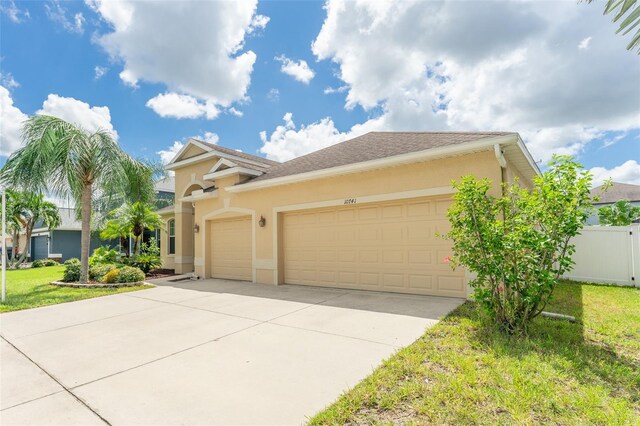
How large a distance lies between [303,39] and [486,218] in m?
10.3

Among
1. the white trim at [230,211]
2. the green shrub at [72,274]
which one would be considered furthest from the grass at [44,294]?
the white trim at [230,211]

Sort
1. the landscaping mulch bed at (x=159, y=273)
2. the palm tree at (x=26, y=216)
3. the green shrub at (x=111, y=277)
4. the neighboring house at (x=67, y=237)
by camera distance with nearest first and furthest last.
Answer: the green shrub at (x=111, y=277)
the landscaping mulch bed at (x=159, y=273)
the palm tree at (x=26, y=216)
the neighboring house at (x=67, y=237)

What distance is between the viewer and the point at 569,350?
4.11 meters

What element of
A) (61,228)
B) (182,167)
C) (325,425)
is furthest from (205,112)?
(61,228)

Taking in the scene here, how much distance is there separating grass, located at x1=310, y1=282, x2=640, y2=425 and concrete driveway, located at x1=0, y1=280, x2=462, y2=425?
0.36m

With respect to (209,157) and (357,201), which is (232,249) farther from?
(357,201)

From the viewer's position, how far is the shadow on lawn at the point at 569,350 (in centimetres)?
337

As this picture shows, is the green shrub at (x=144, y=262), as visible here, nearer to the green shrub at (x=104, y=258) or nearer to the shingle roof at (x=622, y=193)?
the green shrub at (x=104, y=258)

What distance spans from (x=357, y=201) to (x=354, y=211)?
43 centimetres

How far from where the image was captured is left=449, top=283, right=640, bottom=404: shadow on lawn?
3.37 meters

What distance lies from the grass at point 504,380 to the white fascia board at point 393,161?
145 inches

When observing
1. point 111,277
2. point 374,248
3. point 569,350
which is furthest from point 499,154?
point 111,277

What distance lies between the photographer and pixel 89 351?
466 cm

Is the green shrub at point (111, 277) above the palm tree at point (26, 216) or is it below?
below
